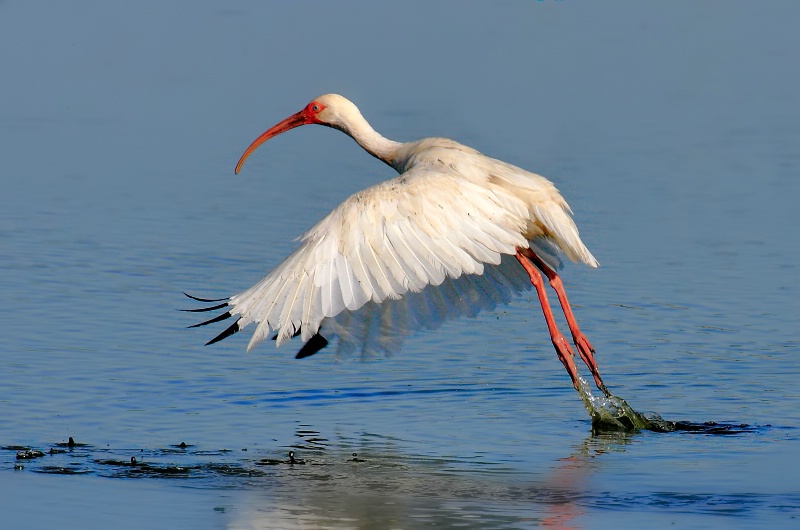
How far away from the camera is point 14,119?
22125 millimetres

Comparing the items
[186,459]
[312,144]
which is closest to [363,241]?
[186,459]

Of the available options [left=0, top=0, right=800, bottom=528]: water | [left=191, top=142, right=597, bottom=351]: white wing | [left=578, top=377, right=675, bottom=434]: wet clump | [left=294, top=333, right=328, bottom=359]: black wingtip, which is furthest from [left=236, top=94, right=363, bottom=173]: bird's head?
[left=578, top=377, right=675, bottom=434]: wet clump

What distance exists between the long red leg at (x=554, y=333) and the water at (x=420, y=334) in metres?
0.40

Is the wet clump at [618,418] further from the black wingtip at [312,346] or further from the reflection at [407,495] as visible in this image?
the black wingtip at [312,346]

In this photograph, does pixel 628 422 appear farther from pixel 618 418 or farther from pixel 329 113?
pixel 329 113

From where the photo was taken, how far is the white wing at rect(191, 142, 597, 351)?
9508mm

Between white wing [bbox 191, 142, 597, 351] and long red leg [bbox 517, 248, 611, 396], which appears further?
long red leg [bbox 517, 248, 611, 396]

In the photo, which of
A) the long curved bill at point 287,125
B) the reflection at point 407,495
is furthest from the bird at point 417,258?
the long curved bill at point 287,125

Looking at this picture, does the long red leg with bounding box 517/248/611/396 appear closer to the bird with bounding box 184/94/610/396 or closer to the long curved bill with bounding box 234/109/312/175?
the bird with bounding box 184/94/610/396

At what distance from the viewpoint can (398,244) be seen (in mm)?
9891

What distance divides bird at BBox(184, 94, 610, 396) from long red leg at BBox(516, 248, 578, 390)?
10 millimetres

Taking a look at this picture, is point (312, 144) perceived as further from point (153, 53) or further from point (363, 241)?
point (363, 241)

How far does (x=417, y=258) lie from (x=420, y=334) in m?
3.74

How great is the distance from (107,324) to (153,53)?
1227 centimetres
